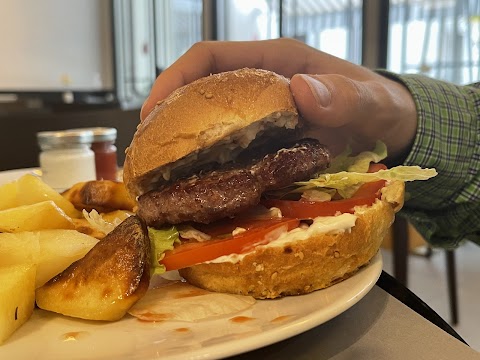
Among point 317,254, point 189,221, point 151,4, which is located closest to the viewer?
point 317,254

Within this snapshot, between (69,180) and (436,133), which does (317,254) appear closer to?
(436,133)

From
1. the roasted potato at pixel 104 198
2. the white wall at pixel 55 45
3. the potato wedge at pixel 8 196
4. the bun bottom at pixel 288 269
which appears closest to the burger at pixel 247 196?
the bun bottom at pixel 288 269

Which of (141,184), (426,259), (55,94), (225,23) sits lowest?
(426,259)

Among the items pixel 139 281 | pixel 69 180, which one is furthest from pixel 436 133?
pixel 69 180

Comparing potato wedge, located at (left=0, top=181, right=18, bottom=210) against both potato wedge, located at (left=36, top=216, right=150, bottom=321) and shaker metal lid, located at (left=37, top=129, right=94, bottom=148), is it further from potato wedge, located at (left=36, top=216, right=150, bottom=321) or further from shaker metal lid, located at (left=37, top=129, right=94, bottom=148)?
shaker metal lid, located at (left=37, top=129, right=94, bottom=148)

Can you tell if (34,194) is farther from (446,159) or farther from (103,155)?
(446,159)

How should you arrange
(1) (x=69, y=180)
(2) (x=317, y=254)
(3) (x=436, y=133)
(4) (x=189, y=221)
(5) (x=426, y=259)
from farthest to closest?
(5) (x=426, y=259), (1) (x=69, y=180), (3) (x=436, y=133), (4) (x=189, y=221), (2) (x=317, y=254)

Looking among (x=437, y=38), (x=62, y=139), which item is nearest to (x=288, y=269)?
(x=62, y=139)

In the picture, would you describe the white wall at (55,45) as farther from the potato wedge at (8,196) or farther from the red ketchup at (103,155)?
the potato wedge at (8,196)
